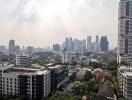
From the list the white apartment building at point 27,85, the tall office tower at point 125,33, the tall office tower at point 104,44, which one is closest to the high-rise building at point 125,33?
the tall office tower at point 125,33

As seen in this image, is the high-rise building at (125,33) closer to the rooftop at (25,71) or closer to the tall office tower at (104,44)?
the rooftop at (25,71)

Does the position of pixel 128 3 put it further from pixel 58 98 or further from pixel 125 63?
pixel 58 98

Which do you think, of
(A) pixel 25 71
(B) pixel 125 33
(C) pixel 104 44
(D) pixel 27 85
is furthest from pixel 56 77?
(C) pixel 104 44

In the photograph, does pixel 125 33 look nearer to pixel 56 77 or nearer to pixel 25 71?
pixel 56 77

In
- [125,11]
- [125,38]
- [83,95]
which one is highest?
[125,11]

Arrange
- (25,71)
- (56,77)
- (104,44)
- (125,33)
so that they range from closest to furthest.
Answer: (25,71) → (56,77) → (125,33) → (104,44)

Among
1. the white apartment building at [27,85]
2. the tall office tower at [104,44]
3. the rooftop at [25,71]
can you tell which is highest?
the tall office tower at [104,44]

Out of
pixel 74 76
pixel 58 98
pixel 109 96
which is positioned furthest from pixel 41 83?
pixel 74 76

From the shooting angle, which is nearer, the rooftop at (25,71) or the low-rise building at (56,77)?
the rooftop at (25,71)
